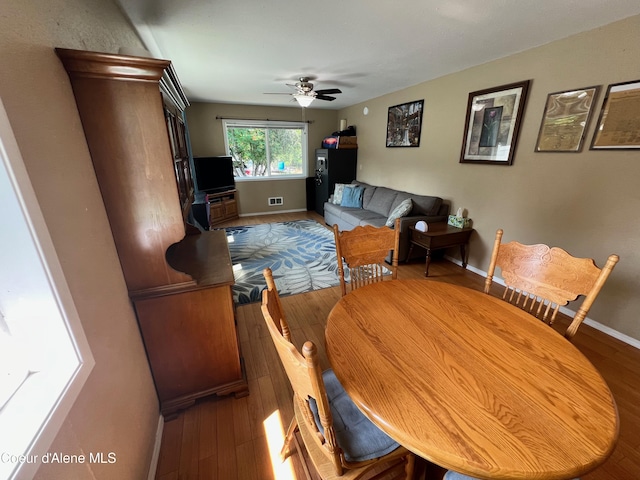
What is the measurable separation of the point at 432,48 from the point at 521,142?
1.29m

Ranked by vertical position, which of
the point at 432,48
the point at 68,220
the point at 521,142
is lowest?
the point at 68,220

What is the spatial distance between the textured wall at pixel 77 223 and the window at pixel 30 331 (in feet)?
0.19

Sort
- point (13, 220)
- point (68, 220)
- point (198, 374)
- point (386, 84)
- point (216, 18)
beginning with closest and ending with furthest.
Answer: point (13, 220), point (68, 220), point (198, 374), point (216, 18), point (386, 84)

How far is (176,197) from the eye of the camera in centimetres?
122

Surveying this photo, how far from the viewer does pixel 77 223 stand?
2.90 ft

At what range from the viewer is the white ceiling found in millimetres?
1744

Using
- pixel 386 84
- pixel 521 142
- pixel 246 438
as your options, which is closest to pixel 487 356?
pixel 246 438

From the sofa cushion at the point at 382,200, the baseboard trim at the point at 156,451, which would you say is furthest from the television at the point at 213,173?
the baseboard trim at the point at 156,451

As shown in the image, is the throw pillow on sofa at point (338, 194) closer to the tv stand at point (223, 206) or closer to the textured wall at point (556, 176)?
the textured wall at point (556, 176)

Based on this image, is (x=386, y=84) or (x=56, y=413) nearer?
(x=56, y=413)

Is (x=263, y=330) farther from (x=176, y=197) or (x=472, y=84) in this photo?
(x=472, y=84)

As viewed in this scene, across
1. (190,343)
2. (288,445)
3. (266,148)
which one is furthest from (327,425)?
(266,148)

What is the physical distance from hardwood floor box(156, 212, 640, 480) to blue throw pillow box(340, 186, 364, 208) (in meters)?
2.95

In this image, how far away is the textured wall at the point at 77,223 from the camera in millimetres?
690
